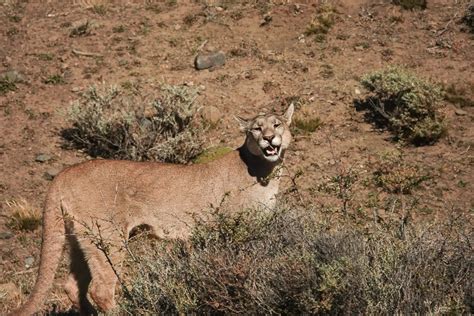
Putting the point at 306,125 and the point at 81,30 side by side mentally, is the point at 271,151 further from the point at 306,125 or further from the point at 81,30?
the point at 81,30

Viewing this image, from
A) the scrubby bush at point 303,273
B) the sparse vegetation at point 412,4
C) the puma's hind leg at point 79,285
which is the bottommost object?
the sparse vegetation at point 412,4

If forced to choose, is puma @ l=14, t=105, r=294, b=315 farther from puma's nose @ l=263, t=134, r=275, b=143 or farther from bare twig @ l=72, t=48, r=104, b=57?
bare twig @ l=72, t=48, r=104, b=57

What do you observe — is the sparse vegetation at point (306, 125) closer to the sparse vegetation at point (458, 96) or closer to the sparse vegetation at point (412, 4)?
the sparse vegetation at point (458, 96)

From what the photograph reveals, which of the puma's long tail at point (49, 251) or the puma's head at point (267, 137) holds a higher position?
the puma's head at point (267, 137)

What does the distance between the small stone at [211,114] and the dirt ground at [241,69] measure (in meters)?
0.11

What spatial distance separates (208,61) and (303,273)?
10.0 m

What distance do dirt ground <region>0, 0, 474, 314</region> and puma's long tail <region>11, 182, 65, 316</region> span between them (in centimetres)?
261

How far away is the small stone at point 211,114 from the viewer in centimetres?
1302

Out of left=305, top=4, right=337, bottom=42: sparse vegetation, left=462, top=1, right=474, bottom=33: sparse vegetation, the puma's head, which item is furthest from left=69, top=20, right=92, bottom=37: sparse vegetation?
the puma's head

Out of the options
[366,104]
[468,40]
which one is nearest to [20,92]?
[366,104]

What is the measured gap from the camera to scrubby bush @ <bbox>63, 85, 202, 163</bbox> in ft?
39.2

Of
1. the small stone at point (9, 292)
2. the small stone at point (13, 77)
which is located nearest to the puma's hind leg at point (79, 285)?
the small stone at point (9, 292)

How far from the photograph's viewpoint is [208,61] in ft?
48.4

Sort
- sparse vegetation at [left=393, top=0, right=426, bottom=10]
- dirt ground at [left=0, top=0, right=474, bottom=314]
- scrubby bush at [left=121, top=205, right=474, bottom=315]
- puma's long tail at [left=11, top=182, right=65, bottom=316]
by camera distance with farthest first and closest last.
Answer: sparse vegetation at [left=393, top=0, right=426, bottom=10] < dirt ground at [left=0, top=0, right=474, bottom=314] < puma's long tail at [left=11, top=182, right=65, bottom=316] < scrubby bush at [left=121, top=205, right=474, bottom=315]
